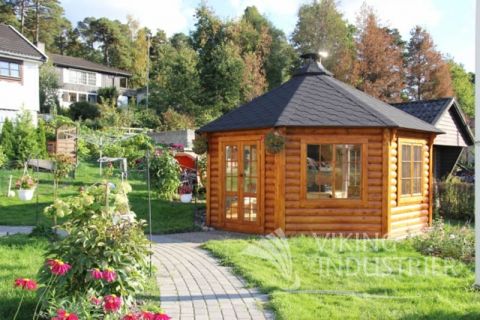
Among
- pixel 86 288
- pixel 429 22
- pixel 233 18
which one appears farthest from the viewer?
pixel 429 22

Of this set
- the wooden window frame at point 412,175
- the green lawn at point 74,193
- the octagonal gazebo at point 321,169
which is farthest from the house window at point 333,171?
the green lawn at point 74,193

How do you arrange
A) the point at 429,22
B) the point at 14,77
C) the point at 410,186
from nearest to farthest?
the point at 410,186 → the point at 14,77 → the point at 429,22

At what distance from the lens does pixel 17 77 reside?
899 inches

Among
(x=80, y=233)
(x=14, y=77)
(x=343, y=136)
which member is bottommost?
(x=80, y=233)

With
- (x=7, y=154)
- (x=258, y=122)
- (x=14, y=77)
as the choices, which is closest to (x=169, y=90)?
(x=14, y=77)

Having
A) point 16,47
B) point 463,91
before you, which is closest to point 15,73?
point 16,47

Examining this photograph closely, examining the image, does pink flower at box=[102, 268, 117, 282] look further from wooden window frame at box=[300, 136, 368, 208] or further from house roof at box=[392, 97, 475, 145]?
house roof at box=[392, 97, 475, 145]

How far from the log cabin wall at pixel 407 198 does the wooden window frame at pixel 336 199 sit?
60cm

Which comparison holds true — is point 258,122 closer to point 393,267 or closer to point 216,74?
point 393,267

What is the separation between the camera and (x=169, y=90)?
32406mm

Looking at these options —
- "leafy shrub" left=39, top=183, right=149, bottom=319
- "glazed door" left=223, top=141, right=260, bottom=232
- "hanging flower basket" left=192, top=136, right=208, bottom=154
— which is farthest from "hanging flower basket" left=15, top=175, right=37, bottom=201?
"leafy shrub" left=39, top=183, right=149, bottom=319

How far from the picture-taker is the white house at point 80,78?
138ft

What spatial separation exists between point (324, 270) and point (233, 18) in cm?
3198

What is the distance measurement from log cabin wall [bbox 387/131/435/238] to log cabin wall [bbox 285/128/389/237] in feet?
1.06
